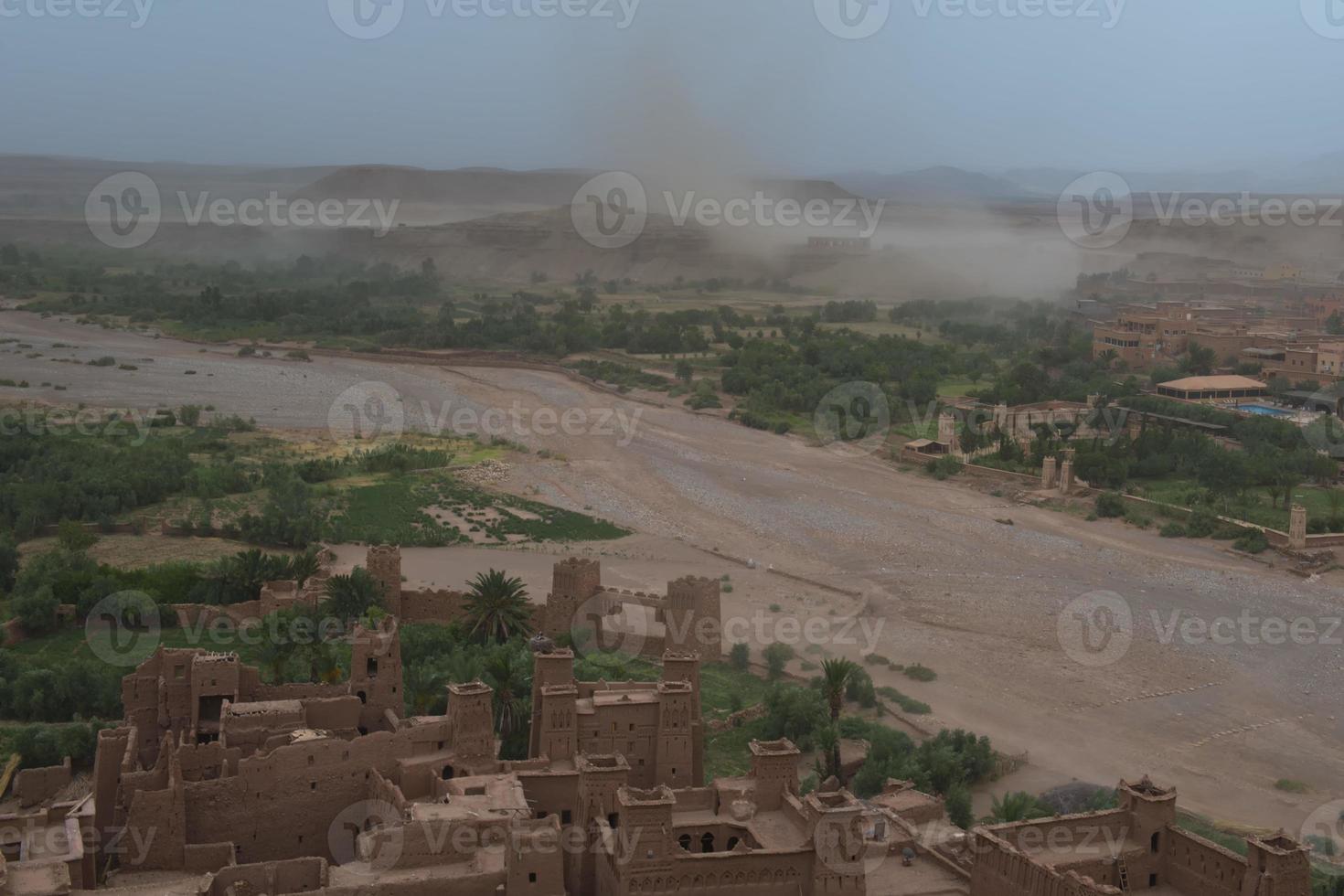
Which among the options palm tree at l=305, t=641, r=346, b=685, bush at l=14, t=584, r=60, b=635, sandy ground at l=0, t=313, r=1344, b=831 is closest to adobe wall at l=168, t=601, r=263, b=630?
bush at l=14, t=584, r=60, b=635

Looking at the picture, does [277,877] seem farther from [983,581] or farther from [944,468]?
[944,468]

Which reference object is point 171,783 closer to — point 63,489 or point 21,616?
point 21,616

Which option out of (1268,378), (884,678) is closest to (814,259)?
(1268,378)

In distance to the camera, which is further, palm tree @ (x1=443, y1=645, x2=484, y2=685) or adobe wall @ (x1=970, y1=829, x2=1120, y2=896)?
palm tree @ (x1=443, y1=645, x2=484, y2=685)

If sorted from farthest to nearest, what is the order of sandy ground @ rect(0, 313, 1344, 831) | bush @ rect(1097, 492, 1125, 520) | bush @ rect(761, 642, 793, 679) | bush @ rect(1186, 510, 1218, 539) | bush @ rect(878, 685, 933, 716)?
1. bush @ rect(1097, 492, 1125, 520)
2. bush @ rect(1186, 510, 1218, 539)
3. bush @ rect(761, 642, 793, 679)
4. bush @ rect(878, 685, 933, 716)
5. sandy ground @ rect(0, 313, 1344, 831)

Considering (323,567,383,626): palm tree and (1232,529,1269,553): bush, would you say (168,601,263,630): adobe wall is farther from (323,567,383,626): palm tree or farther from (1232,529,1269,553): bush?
(1232,529,1269,553): bush

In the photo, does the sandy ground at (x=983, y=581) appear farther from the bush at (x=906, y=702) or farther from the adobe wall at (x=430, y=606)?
the adobe wall at (x=430, y=606)

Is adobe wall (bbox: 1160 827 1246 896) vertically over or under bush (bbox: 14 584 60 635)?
over

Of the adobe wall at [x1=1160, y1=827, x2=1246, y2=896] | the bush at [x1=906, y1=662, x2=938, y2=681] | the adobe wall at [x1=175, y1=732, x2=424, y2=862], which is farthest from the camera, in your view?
the bush at [x1=906, y1=662, x2=938, y2=681]
